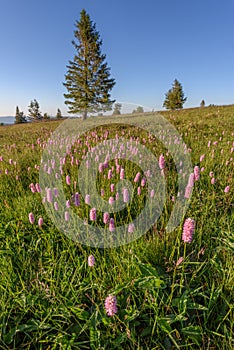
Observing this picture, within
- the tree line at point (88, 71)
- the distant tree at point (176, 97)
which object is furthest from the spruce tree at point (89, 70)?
the distant tree at point (176, 97)

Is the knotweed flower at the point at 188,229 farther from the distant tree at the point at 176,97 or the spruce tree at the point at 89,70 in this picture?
the distant tree at the point at 176,97

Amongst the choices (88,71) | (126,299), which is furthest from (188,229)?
(88,71)

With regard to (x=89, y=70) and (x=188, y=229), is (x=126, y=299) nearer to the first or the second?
(x=188, y=229)

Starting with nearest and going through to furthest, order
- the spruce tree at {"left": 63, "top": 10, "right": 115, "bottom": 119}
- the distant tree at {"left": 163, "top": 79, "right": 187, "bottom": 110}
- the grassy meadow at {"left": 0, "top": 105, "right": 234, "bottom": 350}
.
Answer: the grassy meadow at {"left": 0, "top": 105, "right": 234, "bottom": 350}, the spruce tree at {"left": 63, "top": 10, "right": 115, "bottom": 119}, the distant tree at {"left": 163, "top": 79, "right": 187, "bottom": 110}

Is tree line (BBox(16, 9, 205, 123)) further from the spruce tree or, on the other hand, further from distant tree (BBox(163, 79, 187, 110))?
distant tree (BBox(163, 79, 187, 110))

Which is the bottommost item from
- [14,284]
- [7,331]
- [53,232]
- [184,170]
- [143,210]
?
[7,331]

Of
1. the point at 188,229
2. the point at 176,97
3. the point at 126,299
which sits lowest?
the point at 126,299

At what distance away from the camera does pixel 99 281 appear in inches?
53.4

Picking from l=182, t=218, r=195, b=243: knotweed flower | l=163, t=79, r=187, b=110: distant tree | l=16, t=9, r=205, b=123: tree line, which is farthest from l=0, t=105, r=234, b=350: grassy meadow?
l=163, t=79, r=187, b=110: distant tree

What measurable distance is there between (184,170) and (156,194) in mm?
834

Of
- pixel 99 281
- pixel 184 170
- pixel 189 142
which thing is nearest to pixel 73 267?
pixel 99 281

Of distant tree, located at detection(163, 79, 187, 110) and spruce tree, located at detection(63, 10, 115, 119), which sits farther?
distant tree, located at detection(163, 79, 187, 110)

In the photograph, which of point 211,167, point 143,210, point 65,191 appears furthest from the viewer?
point 211,167

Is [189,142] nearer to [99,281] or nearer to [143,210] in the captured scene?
[143,210]
